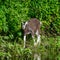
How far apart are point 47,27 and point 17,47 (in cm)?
157

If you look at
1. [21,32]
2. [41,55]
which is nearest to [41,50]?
[41,55]

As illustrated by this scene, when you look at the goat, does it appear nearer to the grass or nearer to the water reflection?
the grass

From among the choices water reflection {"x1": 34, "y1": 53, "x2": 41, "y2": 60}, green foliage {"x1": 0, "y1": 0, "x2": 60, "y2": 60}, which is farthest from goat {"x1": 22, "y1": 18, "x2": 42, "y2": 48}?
water reflection {"x1": 34, "y1": 53, "x2": 41, "y2": 60}

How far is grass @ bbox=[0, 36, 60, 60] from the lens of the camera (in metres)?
8.98

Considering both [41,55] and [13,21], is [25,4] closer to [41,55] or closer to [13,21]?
[13,21]

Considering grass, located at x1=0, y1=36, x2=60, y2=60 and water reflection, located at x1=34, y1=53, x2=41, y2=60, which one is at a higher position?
grass, located at x1=0, y1=36, x2=60, y2=60

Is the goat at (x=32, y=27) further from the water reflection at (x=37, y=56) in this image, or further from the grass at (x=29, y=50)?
the water reflection at (x=37, y=56)

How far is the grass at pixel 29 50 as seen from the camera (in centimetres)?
898

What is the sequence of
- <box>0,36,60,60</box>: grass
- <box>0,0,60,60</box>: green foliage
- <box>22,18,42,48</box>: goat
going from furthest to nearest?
<box>22,18,42,48</box>: goat < <box>0,0,60,60</box>: green foliage < <box>0,36,60,60</box>: grass

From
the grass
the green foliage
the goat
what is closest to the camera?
the grass

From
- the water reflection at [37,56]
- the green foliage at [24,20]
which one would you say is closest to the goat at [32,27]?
the green foliage at [24,20]

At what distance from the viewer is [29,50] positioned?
30.2ft

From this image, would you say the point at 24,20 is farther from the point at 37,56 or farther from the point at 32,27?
the point at 37,56

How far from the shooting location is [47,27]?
34.7 ft
